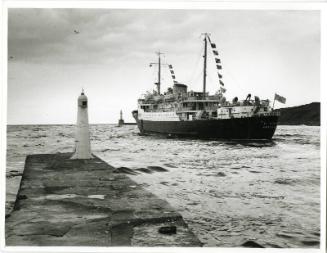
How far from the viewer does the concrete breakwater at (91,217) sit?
11.0 ft

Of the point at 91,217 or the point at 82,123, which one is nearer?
the point at 91,217

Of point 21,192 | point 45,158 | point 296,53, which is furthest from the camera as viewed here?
point 45,158

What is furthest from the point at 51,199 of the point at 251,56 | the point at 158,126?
the point at 158,126

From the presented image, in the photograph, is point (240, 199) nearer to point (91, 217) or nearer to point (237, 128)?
point (91, 217)

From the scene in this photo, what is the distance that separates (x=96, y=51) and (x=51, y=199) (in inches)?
132

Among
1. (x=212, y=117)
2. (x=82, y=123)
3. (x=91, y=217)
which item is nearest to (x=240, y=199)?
(x=82, y=123)

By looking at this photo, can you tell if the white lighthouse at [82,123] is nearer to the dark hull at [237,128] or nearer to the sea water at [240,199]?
the sea water at [240,199]

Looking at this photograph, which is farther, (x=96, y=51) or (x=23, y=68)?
(x=96, y=51)

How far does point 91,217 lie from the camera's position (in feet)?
12.0

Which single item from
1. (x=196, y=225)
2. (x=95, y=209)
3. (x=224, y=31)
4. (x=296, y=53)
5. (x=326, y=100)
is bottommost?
(x=196, y=225)

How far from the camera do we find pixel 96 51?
6.67 m

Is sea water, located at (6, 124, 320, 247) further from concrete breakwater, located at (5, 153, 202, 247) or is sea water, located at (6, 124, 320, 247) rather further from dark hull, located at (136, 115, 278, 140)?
dark hull, located at (136, 115, 278, 140)

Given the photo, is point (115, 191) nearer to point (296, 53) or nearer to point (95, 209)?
point (95, 209)

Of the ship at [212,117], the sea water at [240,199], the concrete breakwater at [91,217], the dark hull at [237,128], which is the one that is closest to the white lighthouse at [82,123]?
the sea water at [240,199]
